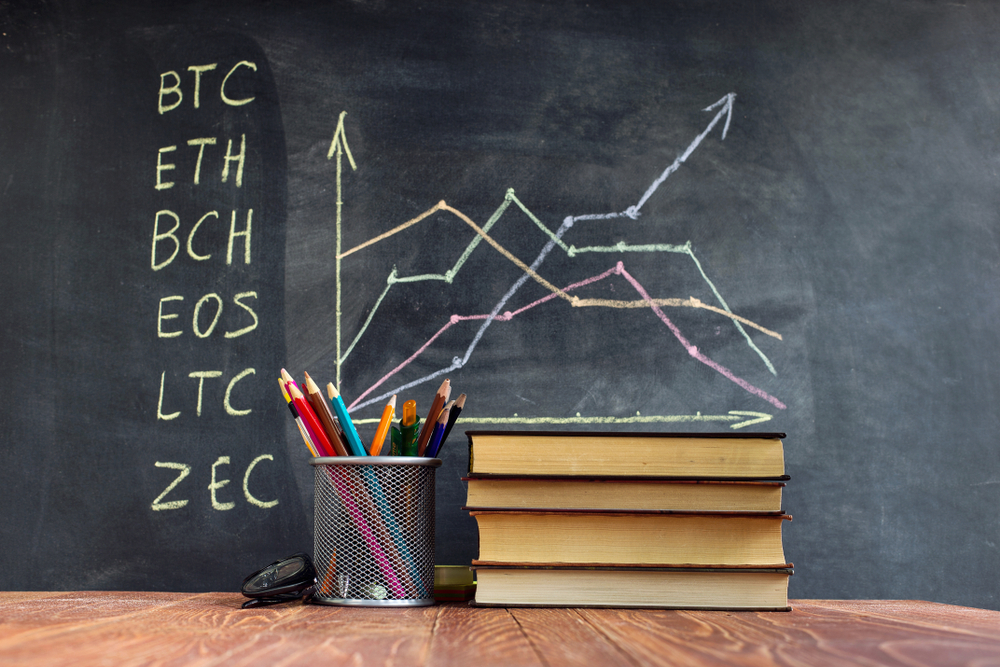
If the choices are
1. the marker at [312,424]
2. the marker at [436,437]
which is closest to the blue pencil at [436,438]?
the marker at [436,437]

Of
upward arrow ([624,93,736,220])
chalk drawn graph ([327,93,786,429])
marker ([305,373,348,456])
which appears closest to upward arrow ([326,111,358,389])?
chalk drawn graph ([327,93,786,429])

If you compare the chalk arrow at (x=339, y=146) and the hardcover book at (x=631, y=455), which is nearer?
the hardcover book at (x=631, y=455)

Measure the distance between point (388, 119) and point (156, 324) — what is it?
48 cm

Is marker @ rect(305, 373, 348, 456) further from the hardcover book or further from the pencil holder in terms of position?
the hardcover book

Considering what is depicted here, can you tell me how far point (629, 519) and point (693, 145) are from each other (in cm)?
64

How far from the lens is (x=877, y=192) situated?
113 cm

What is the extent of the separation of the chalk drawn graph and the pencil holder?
0.26 m

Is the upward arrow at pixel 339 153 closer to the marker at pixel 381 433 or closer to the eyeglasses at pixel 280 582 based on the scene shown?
the marker at pixel 381 433

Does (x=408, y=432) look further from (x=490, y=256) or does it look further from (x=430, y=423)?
(x=490, y=256)

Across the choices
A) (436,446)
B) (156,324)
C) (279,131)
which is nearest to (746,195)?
(436,446)

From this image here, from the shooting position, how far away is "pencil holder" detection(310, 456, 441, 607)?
79 cm

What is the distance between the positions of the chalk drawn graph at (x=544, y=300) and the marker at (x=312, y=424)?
0.23m

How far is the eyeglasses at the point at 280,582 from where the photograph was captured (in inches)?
31.0

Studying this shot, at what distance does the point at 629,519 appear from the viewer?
0.78 metres
